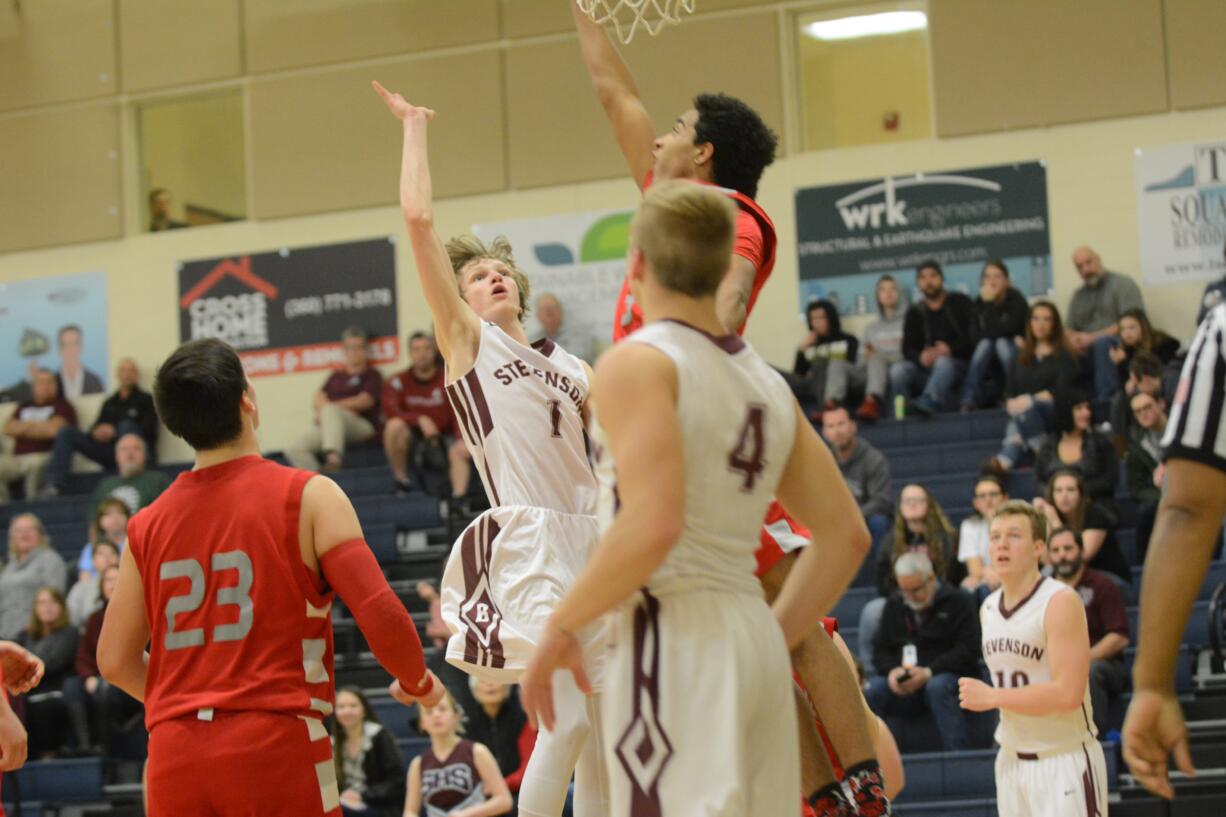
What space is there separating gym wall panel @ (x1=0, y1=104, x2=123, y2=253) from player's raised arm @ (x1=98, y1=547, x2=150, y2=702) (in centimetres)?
1484

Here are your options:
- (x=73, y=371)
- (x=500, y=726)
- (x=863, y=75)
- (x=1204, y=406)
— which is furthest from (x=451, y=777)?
(x=73, y=371)

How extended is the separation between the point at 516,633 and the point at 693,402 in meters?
1.73

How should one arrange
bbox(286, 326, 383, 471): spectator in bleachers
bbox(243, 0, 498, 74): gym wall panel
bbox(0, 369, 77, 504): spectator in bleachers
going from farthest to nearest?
1. bbox(0, 369, 77, 504): spectator in bleachers
2. bbox(243, 0, 498, 74): gym wall panel
3. bbox(286, 326, 383, 471): spectator in bleachers

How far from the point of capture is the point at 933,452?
14.0m

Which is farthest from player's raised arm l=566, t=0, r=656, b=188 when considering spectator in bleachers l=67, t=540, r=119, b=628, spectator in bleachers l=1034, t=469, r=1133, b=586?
spectator in bleachers l=67, t=540, r=119, b=628

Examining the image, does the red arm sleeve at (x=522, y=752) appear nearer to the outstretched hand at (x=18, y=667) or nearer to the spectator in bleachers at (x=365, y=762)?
the spectator in bleachers at (x=365, y=762)

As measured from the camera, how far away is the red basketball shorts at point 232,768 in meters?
4.28

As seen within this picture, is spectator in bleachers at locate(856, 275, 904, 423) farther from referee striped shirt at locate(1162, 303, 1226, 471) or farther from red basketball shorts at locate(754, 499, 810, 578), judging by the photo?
referee striped shirt at locate(1162, 303, 1226, 471)

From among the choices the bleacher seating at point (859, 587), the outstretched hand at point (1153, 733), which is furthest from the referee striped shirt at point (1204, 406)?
the bleacher seating at point (859, 587)

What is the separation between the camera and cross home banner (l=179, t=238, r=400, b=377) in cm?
1769

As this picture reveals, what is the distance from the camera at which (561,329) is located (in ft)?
54.7

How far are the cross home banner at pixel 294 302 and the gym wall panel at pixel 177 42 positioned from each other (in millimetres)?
2154

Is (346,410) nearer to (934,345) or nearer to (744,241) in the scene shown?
(934,345)

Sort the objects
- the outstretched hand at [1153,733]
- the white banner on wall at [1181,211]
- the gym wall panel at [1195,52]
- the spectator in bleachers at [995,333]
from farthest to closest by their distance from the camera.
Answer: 1. the gym wall panel at [1195,52]
2. the white banner on wall at [1181,211]
3. the spectator in bleachers at [995,333]
4. the outstretched hand at [1153,733]
